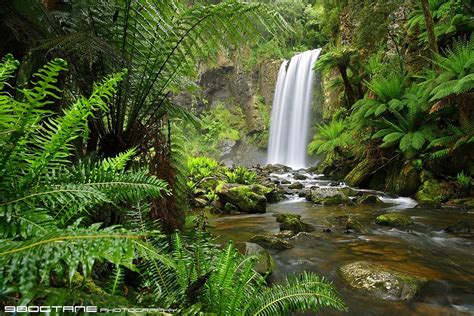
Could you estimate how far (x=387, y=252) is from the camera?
11.5ft

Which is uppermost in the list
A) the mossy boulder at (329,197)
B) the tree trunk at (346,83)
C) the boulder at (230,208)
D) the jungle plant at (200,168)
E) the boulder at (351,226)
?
the tree trunk at (346,83)

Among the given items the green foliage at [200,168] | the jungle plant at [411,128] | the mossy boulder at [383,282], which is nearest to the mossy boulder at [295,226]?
the mossy boulder at [383,282]

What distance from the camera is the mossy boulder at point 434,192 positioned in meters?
6.30

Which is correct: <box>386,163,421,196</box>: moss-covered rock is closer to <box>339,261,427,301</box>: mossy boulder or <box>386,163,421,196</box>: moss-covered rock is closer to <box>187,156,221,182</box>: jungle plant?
<box>187,156,221,182</box>: jungle plant

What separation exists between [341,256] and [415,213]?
2.95m

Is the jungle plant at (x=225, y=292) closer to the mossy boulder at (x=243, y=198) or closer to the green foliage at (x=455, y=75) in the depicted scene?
the mossy boulder at (x=243, y=198)

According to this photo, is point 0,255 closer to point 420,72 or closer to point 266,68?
point 420,72

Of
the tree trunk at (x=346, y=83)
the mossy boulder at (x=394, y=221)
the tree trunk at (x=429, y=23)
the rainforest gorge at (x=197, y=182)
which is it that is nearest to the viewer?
the rainforest gorge at (x=197, y=182)

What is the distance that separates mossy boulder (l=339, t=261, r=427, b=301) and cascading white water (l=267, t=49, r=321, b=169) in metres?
12.9

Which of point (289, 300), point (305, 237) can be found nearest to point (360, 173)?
point (305, 237)

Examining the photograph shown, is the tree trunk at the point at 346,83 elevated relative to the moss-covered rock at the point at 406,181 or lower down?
elevated

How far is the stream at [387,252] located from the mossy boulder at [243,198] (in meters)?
0.26

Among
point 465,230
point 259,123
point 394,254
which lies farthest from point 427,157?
point 259,123

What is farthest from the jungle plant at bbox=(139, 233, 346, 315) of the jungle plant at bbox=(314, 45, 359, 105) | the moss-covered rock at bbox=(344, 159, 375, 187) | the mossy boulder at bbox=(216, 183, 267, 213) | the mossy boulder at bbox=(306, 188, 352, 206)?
the jungle plant at bbox=(314, 45, 359, 105)
